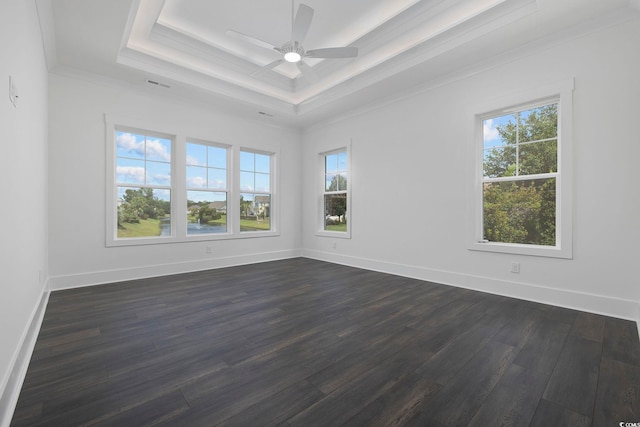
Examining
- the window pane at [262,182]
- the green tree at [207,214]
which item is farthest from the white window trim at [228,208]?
the window pane at [262,182]

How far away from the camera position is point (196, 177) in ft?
16.3

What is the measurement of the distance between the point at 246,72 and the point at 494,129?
12.2 ft

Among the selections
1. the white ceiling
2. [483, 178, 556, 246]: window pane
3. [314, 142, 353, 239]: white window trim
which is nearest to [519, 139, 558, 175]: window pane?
[483, 178, 556, 246]: window pane

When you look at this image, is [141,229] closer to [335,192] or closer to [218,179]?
[218,179]

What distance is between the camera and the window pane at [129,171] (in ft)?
13.8

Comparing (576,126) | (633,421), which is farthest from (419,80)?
(633,421)

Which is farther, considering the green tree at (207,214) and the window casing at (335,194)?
the window casing at (335,194)

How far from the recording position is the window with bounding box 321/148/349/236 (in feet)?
18.1

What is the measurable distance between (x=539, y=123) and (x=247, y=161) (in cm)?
462

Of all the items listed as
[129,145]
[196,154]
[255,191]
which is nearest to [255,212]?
[255,191]

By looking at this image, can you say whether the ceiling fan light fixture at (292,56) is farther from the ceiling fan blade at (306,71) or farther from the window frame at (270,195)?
the window frame at (270,195)

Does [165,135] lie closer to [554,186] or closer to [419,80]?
[419,80]

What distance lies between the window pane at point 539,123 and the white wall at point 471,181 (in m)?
0.26

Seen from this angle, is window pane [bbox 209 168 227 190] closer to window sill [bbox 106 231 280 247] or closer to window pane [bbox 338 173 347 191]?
window sill [bbox 106 231 280 247]
